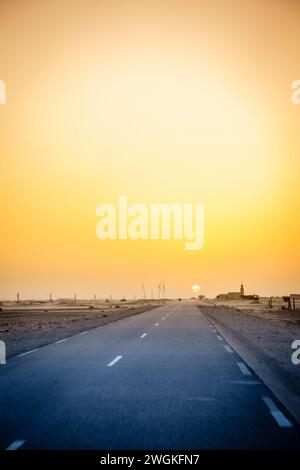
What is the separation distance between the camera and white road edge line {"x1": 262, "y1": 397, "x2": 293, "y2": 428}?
6129mm

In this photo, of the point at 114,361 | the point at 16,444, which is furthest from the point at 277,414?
the point at 114,361

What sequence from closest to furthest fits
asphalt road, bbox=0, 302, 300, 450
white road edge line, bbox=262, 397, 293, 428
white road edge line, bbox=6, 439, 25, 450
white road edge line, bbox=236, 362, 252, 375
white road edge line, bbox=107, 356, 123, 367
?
1. white road edge line, bbox=6, 439, 25, 450
2. asphalt road, bbox=0, 302, 300, 450
3. white road edge line, bbox=262, 397, 293, 428
4. white road edge line, bbox=236, 362, 252, 375
5. white road edge line, bbox=107, 356, 123, 367

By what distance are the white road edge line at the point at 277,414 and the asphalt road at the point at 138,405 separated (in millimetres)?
13

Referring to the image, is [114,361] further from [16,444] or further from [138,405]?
[16,444]

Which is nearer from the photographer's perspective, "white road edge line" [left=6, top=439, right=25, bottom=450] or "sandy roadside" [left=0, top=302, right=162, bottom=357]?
"white road edge line" [left=6, top=439, right=25, bottom=450]

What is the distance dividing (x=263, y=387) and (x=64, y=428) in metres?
4.27

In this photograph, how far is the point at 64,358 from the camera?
12.9 metres

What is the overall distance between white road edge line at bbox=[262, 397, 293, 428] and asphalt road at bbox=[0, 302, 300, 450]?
0.04 ft

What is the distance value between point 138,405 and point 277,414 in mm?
2132

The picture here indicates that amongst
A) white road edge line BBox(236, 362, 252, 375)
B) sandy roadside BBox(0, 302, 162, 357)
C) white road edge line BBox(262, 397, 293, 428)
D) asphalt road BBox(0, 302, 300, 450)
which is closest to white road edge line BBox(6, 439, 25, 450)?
asphalt road BBox(0, 302, 300, 450)

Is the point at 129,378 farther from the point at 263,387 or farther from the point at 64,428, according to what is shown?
the point at 64,428

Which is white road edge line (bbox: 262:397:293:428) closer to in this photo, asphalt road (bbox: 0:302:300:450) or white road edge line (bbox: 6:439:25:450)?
asphalt road (bbox: 0:302:300:450)

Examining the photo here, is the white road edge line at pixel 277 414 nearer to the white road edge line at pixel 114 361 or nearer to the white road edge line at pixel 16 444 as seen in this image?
the white road edge line at pixel 16 444

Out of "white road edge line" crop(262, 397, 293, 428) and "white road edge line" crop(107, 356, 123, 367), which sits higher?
"white road edge line" crop(262, 397, 293, 428)
